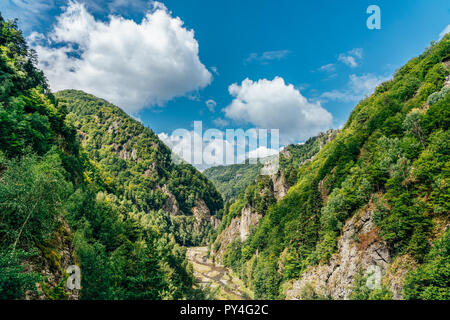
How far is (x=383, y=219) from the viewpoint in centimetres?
3778

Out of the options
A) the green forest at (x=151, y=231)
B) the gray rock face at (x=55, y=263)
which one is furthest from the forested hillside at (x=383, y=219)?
the gray rock face at (x=55, y=263)

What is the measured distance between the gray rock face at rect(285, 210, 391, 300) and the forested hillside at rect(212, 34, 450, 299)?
0.17 meters

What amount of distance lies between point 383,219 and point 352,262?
1031cm

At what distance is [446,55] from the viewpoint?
2258 inches

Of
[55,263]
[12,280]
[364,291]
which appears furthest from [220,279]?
[12,280]

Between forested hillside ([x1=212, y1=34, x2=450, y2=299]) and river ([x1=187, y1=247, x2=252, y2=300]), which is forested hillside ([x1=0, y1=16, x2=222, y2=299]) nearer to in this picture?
forested hillside ([x1=212, y1=34, x2=450, y2=299])

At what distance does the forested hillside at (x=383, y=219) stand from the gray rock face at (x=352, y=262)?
0.17m

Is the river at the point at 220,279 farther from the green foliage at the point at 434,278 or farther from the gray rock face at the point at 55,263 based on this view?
the green foliage at the point at 434,278

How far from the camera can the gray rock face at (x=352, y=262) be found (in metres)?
36.0

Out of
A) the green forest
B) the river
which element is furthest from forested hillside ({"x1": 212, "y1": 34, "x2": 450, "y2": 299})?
the river

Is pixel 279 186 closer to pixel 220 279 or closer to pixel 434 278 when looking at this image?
pixel 220 279
